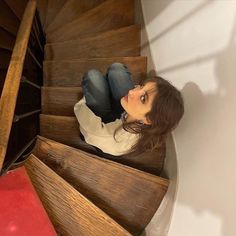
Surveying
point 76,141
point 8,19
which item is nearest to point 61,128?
point 76,141

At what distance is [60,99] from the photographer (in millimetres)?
1860

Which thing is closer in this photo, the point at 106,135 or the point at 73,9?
the point at 106,135

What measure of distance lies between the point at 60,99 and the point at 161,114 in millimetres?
896

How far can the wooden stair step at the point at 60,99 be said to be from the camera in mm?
1820

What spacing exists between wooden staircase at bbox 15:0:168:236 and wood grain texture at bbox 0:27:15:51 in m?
0.42

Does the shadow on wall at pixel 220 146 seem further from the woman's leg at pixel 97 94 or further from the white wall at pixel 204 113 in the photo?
the woman's leg at pixel 97 94

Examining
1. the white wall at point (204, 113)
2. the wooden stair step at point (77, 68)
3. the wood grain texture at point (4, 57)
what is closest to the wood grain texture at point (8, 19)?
the wood grain texture at point (4, 57)

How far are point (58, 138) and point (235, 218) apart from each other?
1.13 meters

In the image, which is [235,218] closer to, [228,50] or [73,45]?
[228,50]

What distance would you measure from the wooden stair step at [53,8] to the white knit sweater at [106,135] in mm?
1192

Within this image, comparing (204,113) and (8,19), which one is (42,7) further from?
(204,113)

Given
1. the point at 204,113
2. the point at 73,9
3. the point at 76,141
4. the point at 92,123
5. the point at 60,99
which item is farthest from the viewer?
the point at 73,9

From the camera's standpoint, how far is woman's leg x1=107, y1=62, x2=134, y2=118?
155cm

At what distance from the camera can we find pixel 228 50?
921mm
